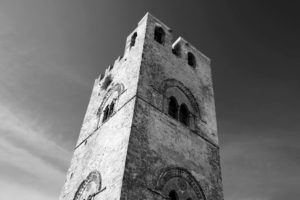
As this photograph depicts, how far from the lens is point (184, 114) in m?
13.3

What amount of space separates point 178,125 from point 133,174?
11.7 ft

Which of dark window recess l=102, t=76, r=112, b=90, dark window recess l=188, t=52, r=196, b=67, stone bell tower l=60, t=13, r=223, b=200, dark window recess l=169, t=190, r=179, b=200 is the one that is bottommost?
dark window recess l=169, t=190, r=179, b=200

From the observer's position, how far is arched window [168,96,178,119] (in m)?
12.8

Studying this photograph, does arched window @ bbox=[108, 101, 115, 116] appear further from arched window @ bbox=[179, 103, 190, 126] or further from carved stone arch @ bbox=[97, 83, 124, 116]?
arched window @ bbox=[179, 103, 190, 126]

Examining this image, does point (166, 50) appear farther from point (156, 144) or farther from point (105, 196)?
point (105, 196)

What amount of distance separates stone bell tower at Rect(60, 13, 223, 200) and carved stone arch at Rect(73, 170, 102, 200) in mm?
39

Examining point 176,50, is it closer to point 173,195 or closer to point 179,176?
point 179,176

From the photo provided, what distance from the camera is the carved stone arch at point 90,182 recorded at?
10.3m

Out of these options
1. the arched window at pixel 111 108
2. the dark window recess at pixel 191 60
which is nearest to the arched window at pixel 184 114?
the arched window at pixel 111 108

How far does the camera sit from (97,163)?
1123 centimetres

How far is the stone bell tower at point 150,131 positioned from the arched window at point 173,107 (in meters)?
0.04

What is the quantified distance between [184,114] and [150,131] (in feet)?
9.68

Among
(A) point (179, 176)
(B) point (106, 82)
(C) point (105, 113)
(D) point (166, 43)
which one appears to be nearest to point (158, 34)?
(D) point (166, 43)

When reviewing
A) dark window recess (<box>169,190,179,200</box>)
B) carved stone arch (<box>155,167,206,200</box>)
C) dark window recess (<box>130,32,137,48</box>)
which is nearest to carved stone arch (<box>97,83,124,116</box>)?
dark window recess (<box>130,32,137,48</box>)
